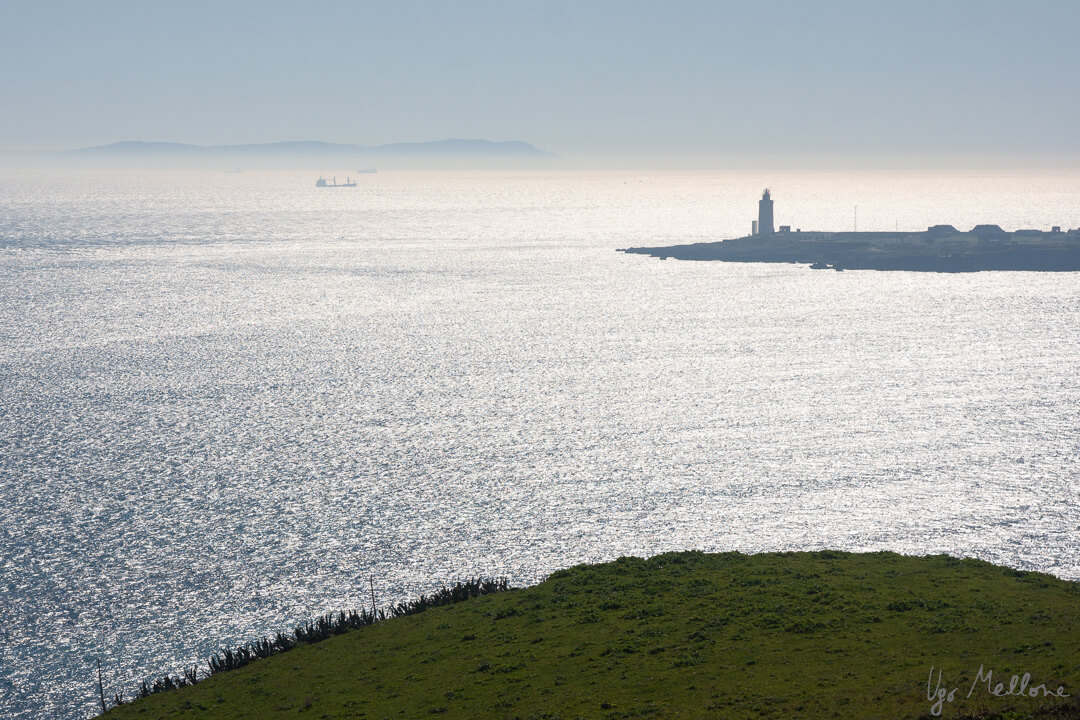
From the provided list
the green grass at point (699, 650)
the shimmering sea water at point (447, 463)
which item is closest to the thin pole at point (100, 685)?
the shimmering sea water at point (447, 463)

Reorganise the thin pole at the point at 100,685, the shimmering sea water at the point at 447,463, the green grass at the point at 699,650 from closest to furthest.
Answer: the green grass at the point at 699,650 < the thin pole at the point at 100,685 < the shimmering sea water at the point at 447,463

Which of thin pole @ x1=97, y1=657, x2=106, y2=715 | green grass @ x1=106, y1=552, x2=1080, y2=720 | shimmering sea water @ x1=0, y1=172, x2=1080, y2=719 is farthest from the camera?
shimmering sea water @ x1=0, y1=172, x2=1080, y2=719

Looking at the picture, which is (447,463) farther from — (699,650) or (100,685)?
(699,650)

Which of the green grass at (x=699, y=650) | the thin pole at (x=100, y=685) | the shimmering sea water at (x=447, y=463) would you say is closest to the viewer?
the green grass at (x=699, y=650)

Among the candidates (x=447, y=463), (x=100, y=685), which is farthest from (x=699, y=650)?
(x=447, y=463)

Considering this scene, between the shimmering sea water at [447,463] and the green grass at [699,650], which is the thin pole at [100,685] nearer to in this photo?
the shimmering sea water at [447,463]

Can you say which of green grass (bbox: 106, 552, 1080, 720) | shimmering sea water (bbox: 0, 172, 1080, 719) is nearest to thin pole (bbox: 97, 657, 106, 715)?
shimmering sea water (bbox: 0, 172, 1080, 719)

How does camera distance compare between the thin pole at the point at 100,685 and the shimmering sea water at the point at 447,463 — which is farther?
the shimmering sea water at the point at 447,463

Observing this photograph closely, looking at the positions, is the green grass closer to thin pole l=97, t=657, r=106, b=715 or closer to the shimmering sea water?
thin pole l=97, t=657, r=106, b=715

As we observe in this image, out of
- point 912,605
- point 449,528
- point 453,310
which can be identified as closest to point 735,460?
point 449,528
